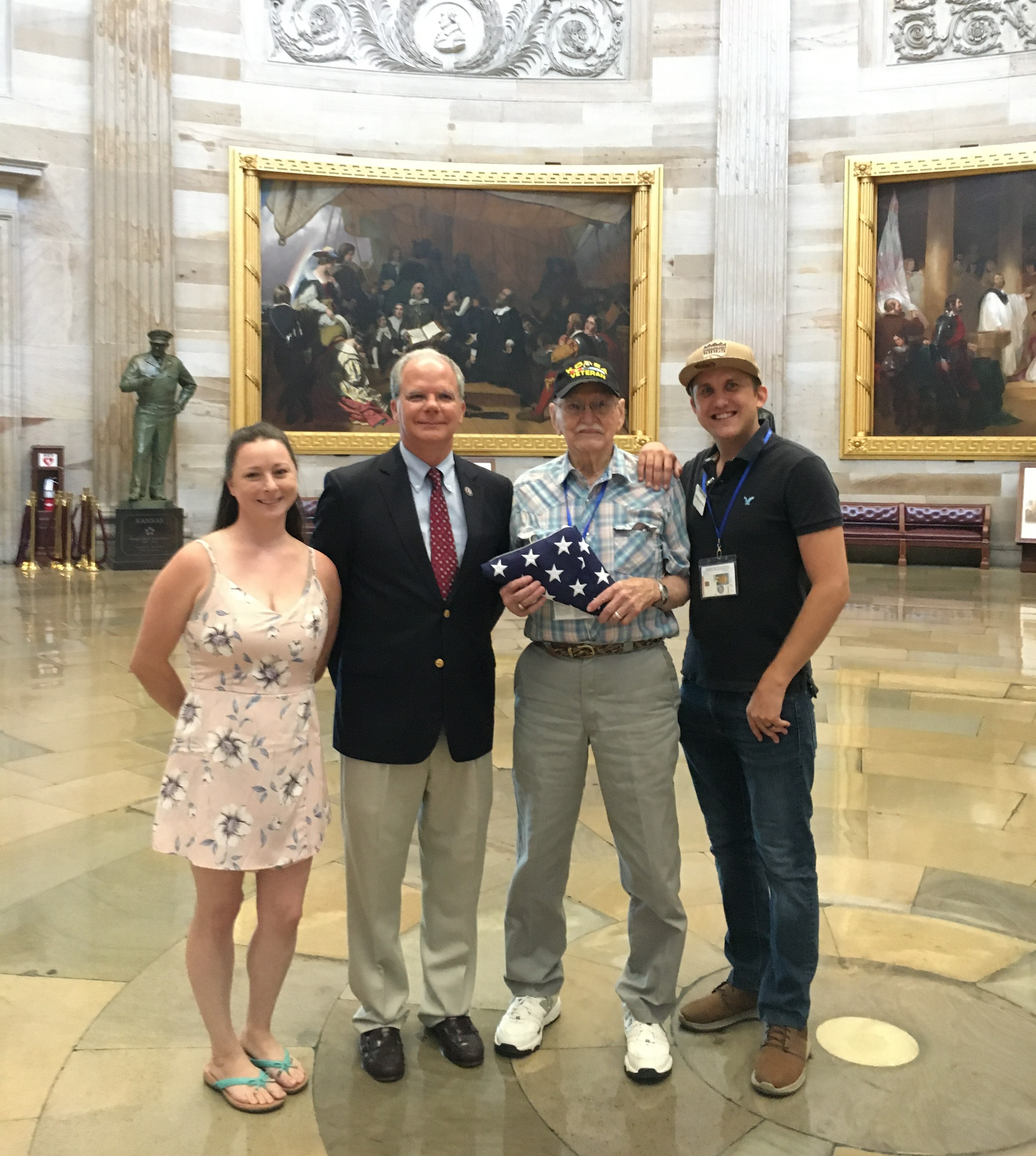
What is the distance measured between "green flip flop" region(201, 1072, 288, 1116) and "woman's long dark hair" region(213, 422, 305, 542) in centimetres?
152

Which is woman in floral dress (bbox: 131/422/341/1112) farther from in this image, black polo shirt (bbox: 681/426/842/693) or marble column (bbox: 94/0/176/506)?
marble column (bbox: 94/0/176/506)

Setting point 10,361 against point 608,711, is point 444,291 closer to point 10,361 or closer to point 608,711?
point 10,361

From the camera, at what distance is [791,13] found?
18.5 m

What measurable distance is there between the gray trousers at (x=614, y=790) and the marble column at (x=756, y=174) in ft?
51.9

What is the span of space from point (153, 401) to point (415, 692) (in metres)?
14.3

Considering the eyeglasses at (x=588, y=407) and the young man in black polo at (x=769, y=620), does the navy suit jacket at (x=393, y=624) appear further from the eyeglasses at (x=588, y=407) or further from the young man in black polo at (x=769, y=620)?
the young man in black polo at (x=769, y=620)

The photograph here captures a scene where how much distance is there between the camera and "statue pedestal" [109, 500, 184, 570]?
16.1 meters

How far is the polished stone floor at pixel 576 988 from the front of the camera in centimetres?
293

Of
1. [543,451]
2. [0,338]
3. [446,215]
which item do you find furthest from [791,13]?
[0,338]

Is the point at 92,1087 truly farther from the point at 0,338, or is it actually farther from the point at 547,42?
the point at 547,42

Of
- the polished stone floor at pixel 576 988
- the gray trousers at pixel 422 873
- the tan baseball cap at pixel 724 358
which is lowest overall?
the polished stone floor at pixel 576 988

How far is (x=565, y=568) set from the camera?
3.06m

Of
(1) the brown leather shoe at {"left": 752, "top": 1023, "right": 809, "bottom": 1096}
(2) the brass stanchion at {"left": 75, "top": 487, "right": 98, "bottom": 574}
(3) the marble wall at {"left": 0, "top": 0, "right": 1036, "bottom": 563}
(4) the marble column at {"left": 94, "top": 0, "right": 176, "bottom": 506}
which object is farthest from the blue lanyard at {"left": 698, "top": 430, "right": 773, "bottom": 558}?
(3) the marble wall at {"left": 0, "top": 0, "right": 1036, "bottom": 563}

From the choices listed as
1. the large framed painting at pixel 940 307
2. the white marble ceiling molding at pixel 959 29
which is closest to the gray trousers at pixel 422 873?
the large framed painting at pixel 940 307
